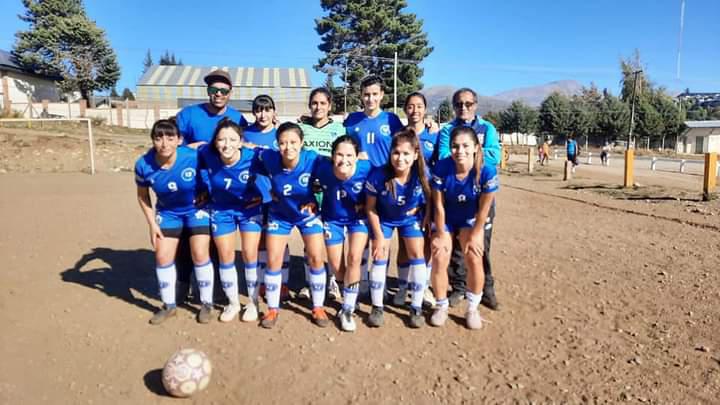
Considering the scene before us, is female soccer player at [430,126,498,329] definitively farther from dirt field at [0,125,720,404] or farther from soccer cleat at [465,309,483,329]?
dirt field at [0,125,720,404]

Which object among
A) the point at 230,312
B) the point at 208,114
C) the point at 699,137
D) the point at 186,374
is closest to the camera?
the point at 186,374

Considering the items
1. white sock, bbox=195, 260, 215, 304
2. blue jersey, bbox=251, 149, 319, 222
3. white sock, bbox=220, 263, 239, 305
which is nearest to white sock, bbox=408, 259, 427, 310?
blue jersey, bbox=251, 149, 319, 222

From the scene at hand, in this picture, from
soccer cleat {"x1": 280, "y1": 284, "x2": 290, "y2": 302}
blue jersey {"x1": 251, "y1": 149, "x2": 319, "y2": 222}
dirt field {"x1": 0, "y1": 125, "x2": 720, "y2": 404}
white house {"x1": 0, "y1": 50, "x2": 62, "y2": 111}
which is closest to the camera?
dirt field {"x1": 0, "y1": 125, "x2": 720, "y2": 404}

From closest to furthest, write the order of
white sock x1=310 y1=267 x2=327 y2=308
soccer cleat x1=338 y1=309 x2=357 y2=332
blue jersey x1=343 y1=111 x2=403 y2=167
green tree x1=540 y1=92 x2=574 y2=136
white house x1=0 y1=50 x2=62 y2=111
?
soccer cleat x1=338 y1=309 x2=357 y2=332 < white sock x1=310 y1=267 x2=327 y2=308 < blue jersey x1=343 y1=111 x2=403 y2=167 < white house x1=0 y1=50 x2=62 y2=111 < green tree x1=540 y1=92 x2=574 y2=136

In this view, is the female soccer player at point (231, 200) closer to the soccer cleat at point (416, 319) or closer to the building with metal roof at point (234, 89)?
the soccer cleat at point (416, 319)

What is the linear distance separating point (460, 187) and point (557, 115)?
5998 centimetres

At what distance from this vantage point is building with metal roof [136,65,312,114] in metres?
45.2

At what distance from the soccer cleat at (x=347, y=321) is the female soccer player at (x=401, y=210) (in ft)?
0.57

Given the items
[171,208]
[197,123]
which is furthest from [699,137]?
[171,208]

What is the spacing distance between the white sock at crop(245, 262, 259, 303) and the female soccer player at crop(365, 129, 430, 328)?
1.06 metres

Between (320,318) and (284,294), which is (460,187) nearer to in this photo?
(320,318)

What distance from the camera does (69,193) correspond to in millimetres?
11594

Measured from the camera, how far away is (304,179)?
412 cm

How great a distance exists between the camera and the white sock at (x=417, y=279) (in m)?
4.31
